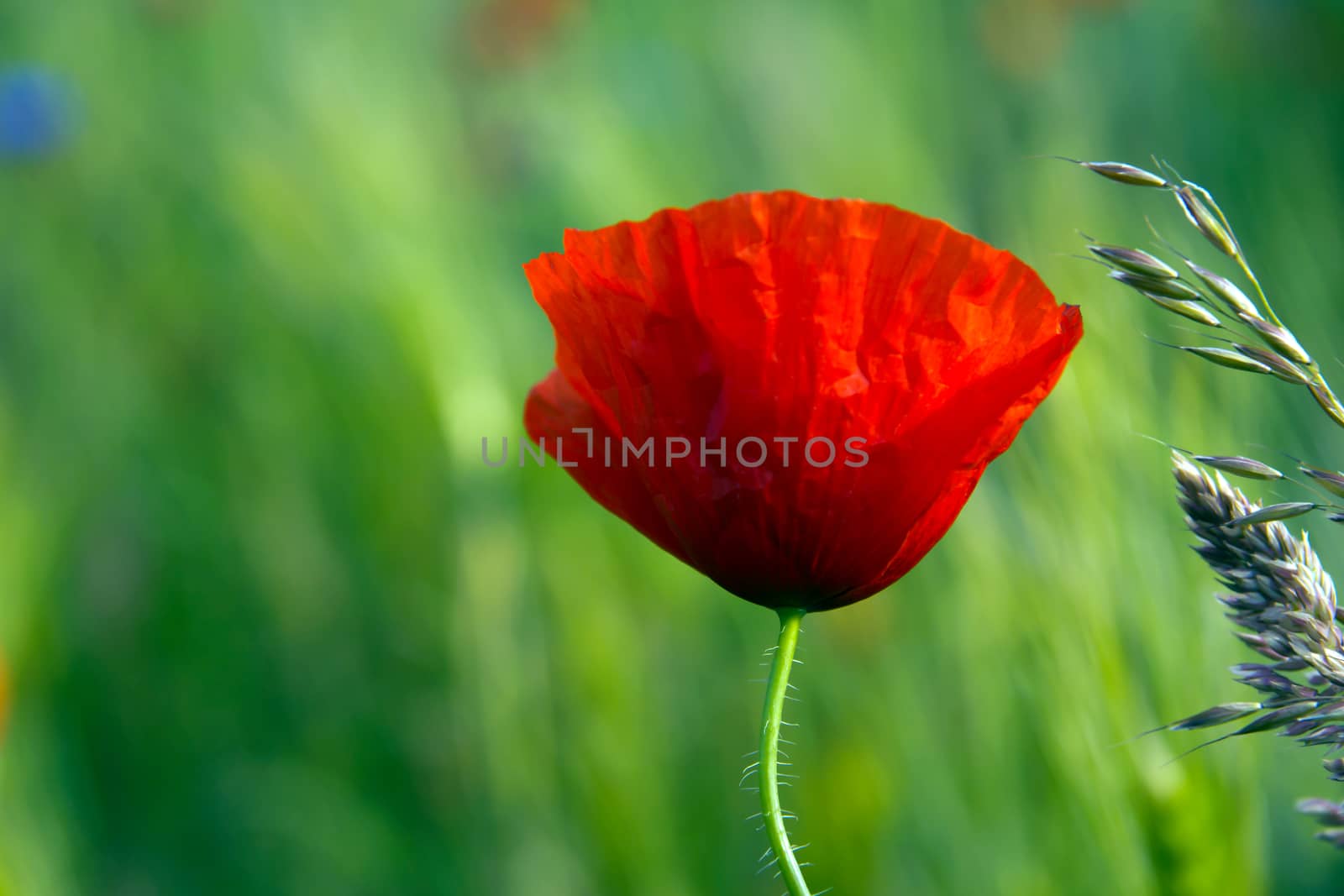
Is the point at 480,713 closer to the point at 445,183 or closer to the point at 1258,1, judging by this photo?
the point at 445,183

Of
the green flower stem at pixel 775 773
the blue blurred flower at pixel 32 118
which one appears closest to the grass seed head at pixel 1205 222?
the green flower stem at pixel 775 773

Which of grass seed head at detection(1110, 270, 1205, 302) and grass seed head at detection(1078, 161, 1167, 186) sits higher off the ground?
grass seed head at detection(1078, 161, 1167, 186)

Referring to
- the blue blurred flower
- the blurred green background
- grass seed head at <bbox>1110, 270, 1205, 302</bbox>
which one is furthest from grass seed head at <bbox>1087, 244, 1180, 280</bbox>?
the blue blurred flower

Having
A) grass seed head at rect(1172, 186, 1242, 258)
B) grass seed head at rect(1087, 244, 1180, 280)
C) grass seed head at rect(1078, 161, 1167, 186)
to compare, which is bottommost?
grass seed head at rect(1087, 244, 1180, 280)

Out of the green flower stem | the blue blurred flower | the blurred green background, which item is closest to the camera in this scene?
the green flower stem

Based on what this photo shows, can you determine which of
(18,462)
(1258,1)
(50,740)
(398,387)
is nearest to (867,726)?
(398,387)

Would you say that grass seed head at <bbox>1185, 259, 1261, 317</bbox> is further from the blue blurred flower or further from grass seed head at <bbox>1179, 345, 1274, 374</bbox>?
the blue blurred flower

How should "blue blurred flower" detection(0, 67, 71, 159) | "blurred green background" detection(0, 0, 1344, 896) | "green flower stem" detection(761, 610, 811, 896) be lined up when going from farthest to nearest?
"blue blurred flower" detection(0, 67, 71, 159) < "blurred green background" detection(0, 0, 1344, 896) < "green flower stem" detection(761, 610, 811, 896)
